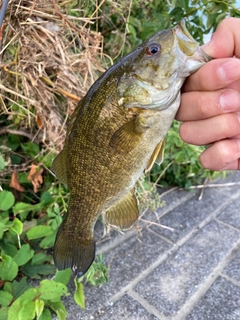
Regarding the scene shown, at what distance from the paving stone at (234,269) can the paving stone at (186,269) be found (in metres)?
0.07

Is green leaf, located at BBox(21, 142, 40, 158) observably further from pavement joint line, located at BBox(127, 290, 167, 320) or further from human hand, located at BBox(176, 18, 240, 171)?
human hand, located at BBox(176, 18, 240, 171)

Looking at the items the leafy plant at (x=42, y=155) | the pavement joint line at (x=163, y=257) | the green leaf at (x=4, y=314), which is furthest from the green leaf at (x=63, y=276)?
the pavement joint line at (x=163, y=257)

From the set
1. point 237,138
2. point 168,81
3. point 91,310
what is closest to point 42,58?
point 168,81

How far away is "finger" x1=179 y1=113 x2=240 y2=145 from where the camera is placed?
102 cm

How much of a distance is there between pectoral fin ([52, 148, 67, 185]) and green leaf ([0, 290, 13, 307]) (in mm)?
572

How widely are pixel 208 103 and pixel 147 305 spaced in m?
1.18

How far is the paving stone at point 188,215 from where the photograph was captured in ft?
7.54

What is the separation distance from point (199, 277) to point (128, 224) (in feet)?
2.94

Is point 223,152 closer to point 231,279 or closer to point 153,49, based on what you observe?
point 153,49

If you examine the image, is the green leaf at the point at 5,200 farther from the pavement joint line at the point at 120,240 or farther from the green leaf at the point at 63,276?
the pavement joint line at the point at 120,240

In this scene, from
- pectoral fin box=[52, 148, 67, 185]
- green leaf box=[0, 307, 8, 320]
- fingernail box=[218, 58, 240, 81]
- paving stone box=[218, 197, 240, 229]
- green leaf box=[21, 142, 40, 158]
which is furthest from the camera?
paving stone box=[218, 197, 240, 229]

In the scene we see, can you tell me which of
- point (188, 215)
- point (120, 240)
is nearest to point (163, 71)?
point (120, 240)

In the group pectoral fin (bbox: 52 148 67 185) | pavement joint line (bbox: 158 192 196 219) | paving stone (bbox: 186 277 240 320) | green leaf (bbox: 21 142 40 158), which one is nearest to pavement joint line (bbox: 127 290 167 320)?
paving stone (bbox: 186 277 240 320)

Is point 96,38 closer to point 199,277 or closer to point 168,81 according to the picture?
point 168,81
